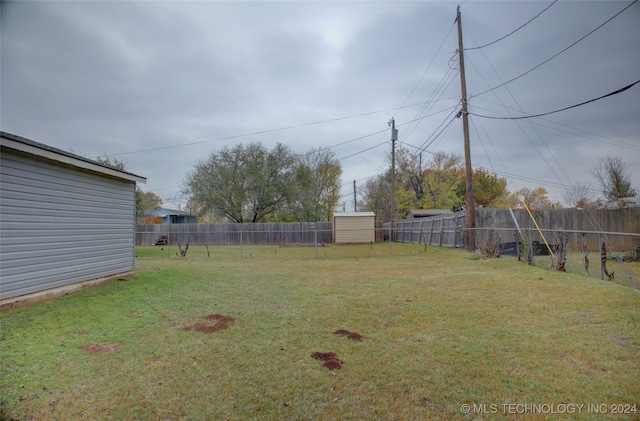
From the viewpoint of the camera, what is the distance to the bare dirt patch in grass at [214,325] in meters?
3.93

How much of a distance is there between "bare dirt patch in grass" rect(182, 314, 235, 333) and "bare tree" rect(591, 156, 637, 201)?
981 inches

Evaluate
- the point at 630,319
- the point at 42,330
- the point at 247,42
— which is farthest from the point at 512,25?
the point at 42,330

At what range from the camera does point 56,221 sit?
5816mm

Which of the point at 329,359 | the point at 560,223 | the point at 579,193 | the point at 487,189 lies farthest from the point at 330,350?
the point at 487,189

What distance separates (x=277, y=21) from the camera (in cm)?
618

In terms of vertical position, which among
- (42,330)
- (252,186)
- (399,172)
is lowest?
(42,330)

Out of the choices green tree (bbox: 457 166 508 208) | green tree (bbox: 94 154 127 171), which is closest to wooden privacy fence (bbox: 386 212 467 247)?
green tree (bbox: 457 166 508 208)

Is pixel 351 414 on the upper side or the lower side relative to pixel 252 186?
lower

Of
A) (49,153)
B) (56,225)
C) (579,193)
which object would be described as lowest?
(56,225)

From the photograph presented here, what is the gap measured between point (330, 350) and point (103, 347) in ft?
8.01

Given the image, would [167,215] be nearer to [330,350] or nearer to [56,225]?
[56,225]

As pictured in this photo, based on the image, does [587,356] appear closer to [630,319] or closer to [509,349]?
[509,349]

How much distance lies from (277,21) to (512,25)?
6779mm

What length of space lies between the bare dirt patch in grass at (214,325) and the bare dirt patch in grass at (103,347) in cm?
74
